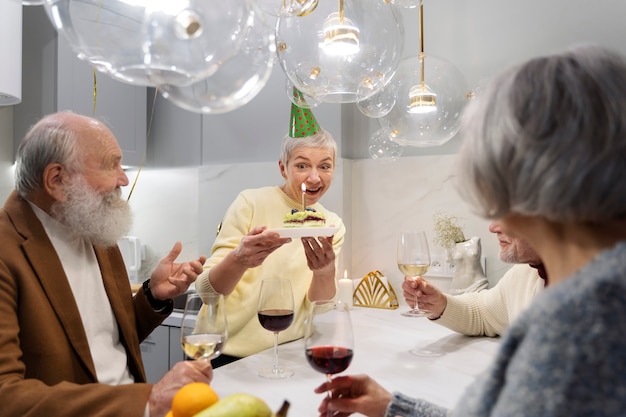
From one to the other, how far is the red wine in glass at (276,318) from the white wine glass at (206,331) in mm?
161

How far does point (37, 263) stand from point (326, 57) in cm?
90

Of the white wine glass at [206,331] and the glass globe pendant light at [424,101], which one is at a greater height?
the glass globe pendant light at [424,101]

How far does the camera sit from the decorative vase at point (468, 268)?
2.41 metres

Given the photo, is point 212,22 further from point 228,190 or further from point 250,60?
point 228,190

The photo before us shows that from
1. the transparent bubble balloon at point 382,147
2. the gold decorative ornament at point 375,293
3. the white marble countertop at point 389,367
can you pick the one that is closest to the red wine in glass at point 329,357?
the white marble countertop at point 389,367

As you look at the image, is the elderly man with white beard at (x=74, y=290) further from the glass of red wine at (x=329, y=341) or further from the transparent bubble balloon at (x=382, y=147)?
the transparent bubble balloon at (x=382, y=147)

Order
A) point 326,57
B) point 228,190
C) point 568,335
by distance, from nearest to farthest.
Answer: point 568,335, point 326,57, point 228,190

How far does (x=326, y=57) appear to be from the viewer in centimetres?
126

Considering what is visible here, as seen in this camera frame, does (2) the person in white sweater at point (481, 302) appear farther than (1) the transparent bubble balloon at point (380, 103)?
No

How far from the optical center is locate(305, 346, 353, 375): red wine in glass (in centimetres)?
102

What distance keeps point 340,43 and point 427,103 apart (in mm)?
832

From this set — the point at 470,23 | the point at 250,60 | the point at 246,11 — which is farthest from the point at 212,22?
the point at 470,23

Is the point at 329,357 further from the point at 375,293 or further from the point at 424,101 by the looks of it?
the point at 375,293

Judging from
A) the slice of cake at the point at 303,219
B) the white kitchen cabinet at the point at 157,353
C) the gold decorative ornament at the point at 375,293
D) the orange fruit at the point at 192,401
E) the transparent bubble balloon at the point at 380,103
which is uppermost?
the transparent bubble balloon at the point at 380,103
